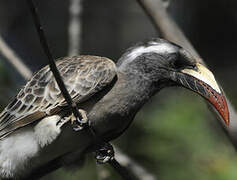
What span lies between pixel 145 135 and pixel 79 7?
4.51 ft

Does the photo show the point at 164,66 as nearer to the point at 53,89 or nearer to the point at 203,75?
the point at 203,75

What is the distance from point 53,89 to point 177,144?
1932 mm

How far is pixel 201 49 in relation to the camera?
31.8 feet

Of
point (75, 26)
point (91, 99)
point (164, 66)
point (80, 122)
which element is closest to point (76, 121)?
point (80, 122)

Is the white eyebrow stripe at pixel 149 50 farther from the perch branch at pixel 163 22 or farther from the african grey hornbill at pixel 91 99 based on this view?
the perch branch at pixel 163 22

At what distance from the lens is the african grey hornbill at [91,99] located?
4371 millimetres

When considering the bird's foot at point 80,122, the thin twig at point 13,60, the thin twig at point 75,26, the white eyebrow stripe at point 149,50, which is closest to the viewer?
the bird's foot at point 80,122

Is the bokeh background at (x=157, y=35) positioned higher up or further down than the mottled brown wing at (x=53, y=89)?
further down

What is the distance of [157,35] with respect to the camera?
9305 mm

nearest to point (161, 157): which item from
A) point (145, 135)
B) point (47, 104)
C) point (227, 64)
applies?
point (145, 135)

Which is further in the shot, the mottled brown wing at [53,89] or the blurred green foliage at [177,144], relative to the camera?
the blurred green foliage at [177,144]

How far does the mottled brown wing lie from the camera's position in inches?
174

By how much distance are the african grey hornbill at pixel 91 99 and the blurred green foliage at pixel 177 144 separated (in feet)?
4.48

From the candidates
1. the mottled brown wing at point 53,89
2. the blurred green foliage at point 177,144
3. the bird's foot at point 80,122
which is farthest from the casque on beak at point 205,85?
the blurred green foliage at point 177,144
